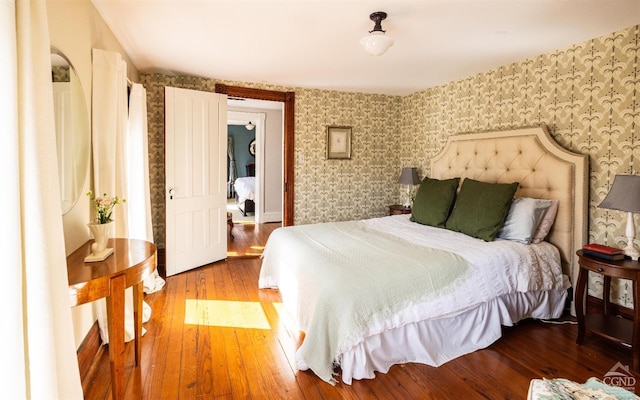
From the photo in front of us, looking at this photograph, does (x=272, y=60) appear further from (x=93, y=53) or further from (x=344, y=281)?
(x=344, y=281)

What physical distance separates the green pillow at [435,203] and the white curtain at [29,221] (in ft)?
10.00

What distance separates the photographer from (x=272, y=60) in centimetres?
349

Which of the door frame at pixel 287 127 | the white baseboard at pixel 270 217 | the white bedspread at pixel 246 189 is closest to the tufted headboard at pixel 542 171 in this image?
the door frame at pixel 287 127

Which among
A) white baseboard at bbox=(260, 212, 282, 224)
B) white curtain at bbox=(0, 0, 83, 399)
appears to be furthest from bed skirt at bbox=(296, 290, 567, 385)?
white baseboard at bbox=(260, 212, 282, 224)

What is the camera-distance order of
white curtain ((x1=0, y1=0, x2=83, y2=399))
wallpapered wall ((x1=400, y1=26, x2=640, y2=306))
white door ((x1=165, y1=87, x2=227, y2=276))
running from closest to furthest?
white curtain ((x1=0, y1=0, x2=83, y2=399)) < wallpapered wall ((x1=400, y1=26, x2=640, y2=306)) < white door ((x1=165, y1=87, x2=227, y2=276))

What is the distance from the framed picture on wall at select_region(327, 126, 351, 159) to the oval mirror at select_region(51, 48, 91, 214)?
122 inches

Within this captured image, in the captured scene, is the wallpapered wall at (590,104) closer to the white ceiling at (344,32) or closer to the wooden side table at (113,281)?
the white ceiling at (344,32)

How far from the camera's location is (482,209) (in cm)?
303

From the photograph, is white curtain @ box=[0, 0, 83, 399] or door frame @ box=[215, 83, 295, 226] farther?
door frame @ box=[215, 83, 295, 226]

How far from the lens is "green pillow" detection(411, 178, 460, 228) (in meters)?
3.45

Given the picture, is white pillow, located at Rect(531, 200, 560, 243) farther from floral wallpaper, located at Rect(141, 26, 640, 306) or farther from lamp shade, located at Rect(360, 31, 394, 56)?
lamp shade, located at Rect(360, 31, 394, 56)

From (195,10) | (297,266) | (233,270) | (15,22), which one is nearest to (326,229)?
(297,266)

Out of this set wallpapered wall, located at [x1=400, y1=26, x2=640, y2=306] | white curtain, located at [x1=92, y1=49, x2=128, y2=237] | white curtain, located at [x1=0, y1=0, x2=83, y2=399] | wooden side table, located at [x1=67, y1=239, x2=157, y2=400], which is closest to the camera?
white curtain, located at [x1=0, y1=0, x2=83, y2=399]

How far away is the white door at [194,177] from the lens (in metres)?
3.81
